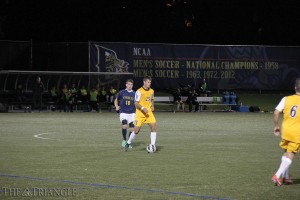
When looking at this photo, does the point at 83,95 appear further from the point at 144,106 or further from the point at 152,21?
the point at 144,106

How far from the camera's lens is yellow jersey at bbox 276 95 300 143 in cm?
1294

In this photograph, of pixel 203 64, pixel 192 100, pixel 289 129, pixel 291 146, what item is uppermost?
pixel 203 64

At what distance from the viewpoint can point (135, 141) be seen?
22953 millimetres

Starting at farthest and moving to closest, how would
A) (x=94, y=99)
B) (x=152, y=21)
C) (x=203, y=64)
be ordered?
1. (x=152, y=21)
2. (x=203, y=64)
3. (x=94, y=99)

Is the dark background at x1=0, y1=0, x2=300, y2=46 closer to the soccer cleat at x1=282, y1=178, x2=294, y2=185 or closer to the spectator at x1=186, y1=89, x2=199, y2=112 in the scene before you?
the spectator at x1=186, y1=89, x2=199, y2=112

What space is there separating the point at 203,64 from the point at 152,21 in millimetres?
15654

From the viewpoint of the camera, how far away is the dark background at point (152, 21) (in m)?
60.0

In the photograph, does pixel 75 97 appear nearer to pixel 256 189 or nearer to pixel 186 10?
pixel 186 10

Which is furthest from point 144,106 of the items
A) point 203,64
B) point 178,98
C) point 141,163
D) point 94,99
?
point 203,64

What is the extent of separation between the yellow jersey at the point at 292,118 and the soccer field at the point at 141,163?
930 millimetres

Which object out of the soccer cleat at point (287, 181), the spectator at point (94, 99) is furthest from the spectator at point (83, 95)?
the soccer cleat at point (287, 181)

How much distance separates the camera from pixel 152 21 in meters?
60.7

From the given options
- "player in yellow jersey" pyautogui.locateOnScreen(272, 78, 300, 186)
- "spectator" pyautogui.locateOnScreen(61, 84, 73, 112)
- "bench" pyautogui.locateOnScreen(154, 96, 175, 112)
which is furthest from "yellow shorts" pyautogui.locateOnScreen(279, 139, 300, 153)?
"bench" pyautogui.locateOnScreen(154, 96, 175, 112)

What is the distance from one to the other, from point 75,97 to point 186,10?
78.1ft
